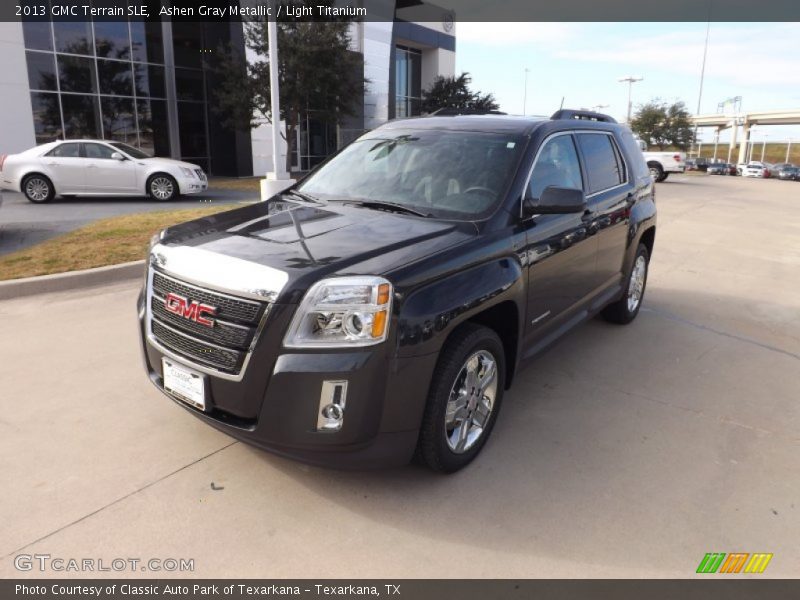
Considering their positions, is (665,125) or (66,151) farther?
(665,125)

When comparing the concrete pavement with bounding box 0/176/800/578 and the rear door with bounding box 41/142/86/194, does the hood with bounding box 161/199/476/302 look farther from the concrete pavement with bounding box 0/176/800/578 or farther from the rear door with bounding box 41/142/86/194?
the rear door with bounding box 41/142/86/194

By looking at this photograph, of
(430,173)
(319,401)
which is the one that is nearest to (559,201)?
(430,173)

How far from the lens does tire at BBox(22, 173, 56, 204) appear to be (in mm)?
13477

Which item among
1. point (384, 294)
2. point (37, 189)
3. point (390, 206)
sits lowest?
point (37, 189)

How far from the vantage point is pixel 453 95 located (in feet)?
113

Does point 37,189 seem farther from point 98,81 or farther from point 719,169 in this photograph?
point 719,169

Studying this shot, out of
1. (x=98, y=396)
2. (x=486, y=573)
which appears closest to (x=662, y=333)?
(x=486, y=573)

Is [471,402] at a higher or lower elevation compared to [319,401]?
lower

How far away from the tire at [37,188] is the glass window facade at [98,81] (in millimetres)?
6153

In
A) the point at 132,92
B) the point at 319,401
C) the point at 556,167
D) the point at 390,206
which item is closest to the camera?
the point at 319,401

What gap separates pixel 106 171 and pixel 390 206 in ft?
40.3

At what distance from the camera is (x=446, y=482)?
3152 millimetres

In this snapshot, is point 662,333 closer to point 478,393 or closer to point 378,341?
point 478,393

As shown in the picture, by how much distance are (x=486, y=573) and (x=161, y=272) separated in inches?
84.9
